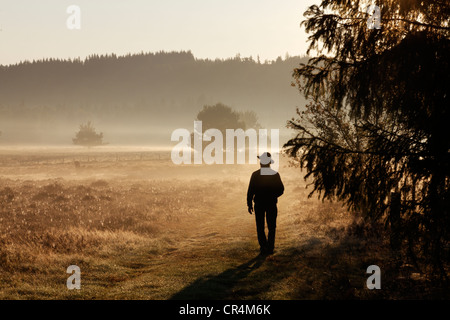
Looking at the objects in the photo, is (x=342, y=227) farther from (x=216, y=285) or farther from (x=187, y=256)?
(x=216, y=285)

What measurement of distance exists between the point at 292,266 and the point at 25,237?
834 cm

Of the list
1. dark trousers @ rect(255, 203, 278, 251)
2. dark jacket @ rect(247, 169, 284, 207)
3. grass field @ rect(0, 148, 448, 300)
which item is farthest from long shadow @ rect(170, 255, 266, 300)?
dark jacket @ rect(247, 169, 284, 207)

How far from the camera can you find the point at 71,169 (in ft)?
161

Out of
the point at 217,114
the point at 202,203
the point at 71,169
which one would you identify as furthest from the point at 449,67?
the point at 217,114

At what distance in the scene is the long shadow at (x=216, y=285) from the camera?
22.3 ft

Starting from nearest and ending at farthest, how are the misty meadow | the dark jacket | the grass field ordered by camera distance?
the misty meadow, the grass field, the dark jacket

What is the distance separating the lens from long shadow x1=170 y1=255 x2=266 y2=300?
679cm

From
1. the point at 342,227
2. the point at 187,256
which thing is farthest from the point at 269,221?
the point at 342,227

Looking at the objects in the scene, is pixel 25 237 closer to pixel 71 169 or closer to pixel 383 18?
pixel 383 18

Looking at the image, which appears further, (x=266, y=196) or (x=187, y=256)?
(x=187, y=256)

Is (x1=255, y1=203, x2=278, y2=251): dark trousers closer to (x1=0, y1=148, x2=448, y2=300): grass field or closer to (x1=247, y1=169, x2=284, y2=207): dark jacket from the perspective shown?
(x1=247, y1=169, x2=284, y2=207): dark jacket

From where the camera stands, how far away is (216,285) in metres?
7.39

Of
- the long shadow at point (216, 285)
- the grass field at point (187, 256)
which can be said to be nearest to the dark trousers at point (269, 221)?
the grass field at point (187, 256)

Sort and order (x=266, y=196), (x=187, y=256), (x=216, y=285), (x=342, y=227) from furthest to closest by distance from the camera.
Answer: (x=342, y=227) < (x=187, y=256) < (x=266, y=196) < (x=216, y=285)
